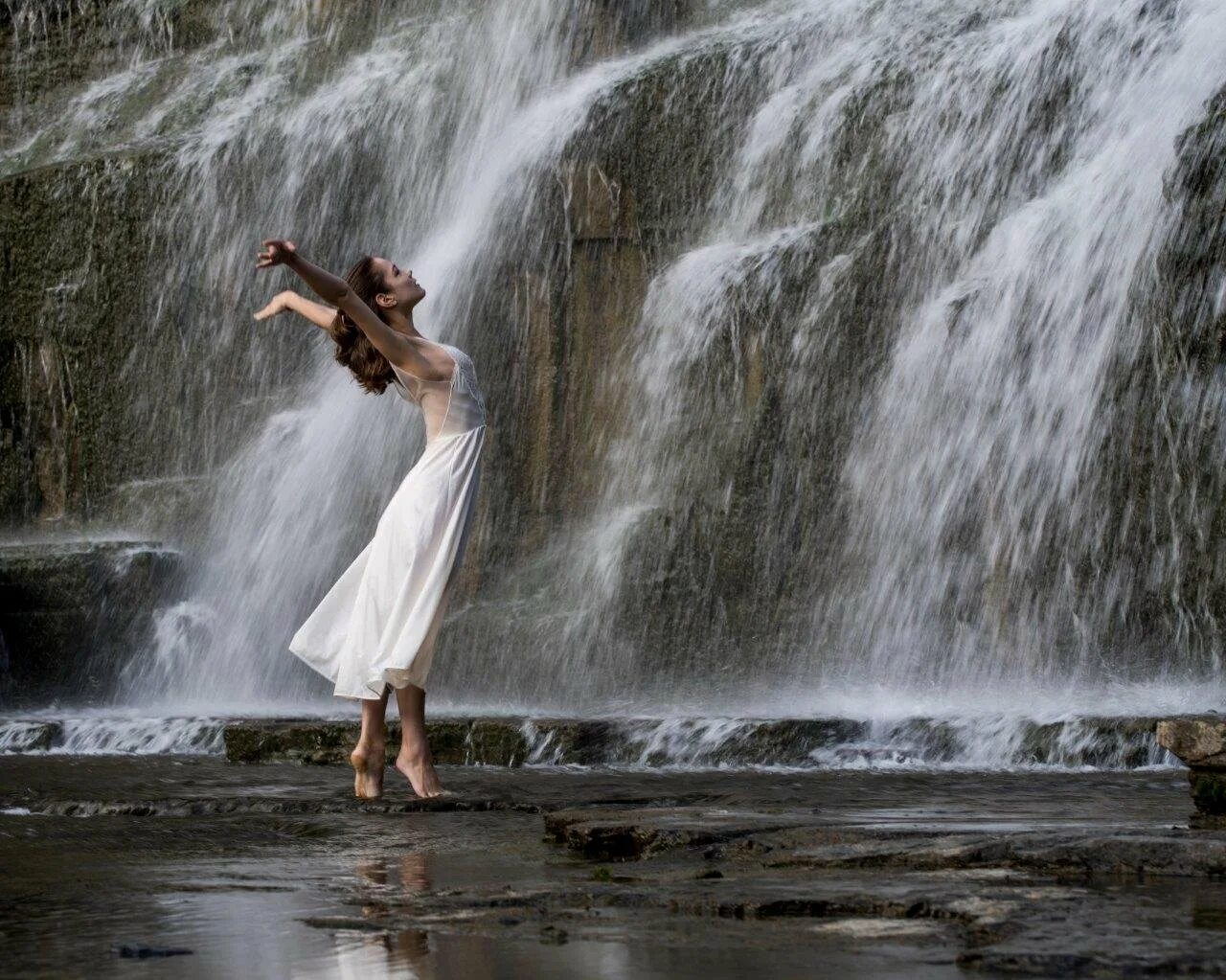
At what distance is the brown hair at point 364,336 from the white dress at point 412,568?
0.10m

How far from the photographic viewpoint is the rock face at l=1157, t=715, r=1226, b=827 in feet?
15.7

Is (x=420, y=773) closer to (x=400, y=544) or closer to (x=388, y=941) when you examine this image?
(x=400, y=544)

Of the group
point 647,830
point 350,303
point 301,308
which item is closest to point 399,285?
point 301,308

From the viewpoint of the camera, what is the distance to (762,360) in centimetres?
1259

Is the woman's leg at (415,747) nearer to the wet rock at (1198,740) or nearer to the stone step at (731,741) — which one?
the wet rock at (1198,740)

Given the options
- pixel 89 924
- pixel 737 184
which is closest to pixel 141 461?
pixel 737 184

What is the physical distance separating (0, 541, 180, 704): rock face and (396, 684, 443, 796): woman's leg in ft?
30.4

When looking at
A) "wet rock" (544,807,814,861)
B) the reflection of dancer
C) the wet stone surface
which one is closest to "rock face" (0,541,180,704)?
the wet stone surface

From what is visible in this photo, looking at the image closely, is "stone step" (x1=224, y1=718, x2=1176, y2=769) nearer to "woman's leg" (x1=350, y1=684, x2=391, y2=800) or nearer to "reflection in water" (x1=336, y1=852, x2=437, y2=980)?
"woman's leg" (x1=350, y1=684, x2=391, y2=800)

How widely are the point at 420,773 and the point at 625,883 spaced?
2408mm

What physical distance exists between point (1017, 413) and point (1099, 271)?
2.96 ft

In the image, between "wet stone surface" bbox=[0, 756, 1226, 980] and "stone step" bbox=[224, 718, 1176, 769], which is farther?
"stone step" bbox=[224, 718, 1176, 769]

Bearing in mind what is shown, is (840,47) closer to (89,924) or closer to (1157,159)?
(1157,159)

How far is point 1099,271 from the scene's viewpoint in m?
10.7
